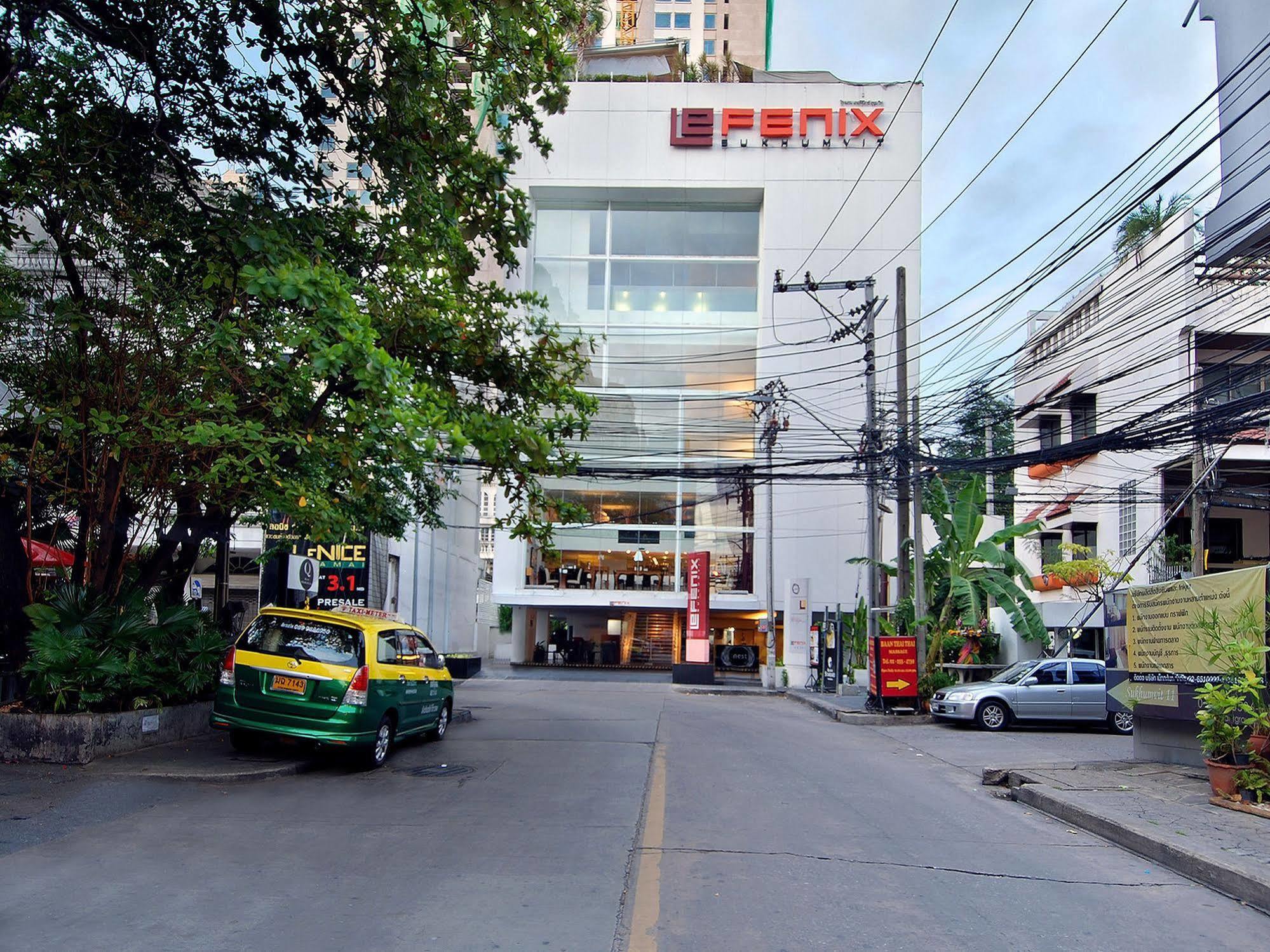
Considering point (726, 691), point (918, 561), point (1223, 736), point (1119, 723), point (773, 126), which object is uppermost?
point (773, 126)

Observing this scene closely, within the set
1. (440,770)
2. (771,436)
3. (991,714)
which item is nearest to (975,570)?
(991,714)

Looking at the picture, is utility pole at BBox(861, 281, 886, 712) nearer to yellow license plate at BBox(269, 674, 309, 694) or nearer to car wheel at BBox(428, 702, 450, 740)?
car wheel at BBox(428, 702, 450, 740)

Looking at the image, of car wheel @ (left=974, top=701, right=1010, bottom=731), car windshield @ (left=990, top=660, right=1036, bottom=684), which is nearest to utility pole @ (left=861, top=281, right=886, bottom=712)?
car windshield @ (left=990, top=660, right=1036, bottom=684)

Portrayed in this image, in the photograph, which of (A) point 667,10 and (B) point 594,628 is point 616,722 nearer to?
(B) point 594,628

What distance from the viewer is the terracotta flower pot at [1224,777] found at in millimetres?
10180

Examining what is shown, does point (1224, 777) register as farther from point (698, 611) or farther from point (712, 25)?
point (712, 25)

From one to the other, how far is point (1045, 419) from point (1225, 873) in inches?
1074

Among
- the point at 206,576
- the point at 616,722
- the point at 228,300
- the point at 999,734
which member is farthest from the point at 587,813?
the point at 206,576

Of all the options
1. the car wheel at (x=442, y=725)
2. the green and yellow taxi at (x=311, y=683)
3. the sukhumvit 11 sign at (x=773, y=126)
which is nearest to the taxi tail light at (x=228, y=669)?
the green and yellow taxi at (x=311, y=683)

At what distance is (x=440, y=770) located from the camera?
39.1 ft

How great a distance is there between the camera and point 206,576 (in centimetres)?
3173

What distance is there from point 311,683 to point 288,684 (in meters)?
0.28

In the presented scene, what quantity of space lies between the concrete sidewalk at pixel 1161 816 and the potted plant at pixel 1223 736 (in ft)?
1.11

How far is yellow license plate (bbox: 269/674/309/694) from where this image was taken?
36.8 ft
